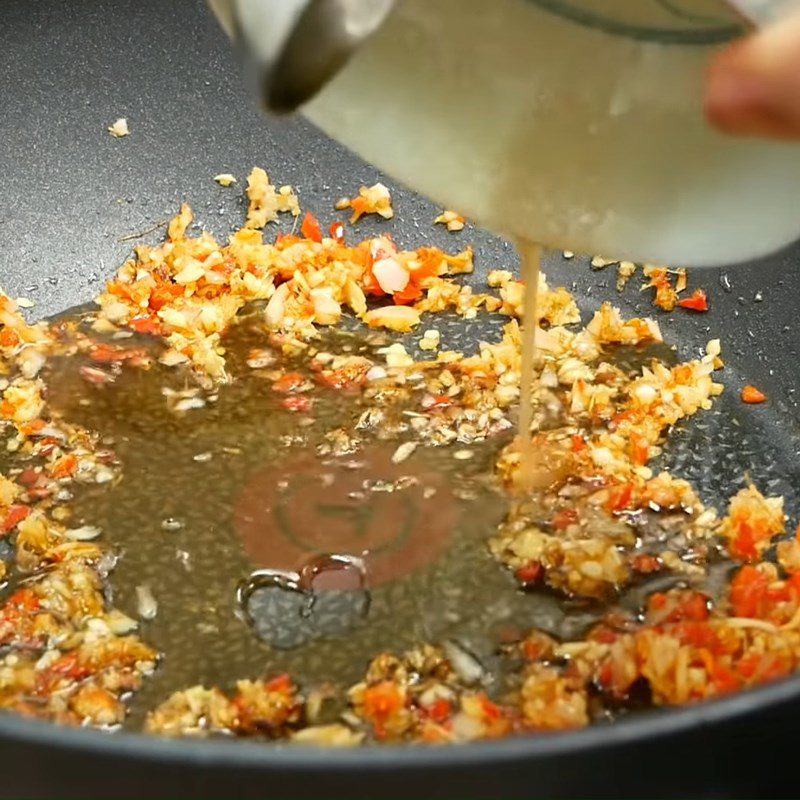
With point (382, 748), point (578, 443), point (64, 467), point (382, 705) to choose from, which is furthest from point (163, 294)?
point (382, 748)

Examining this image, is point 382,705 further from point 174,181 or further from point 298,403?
point 174,181

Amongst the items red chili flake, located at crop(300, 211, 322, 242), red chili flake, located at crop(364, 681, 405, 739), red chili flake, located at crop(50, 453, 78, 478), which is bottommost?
red chili flake, located at crop(50, 453, 78, 478)

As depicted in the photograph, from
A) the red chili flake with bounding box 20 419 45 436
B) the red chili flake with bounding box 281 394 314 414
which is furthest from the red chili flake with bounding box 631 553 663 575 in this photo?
the red chili flake with bounding box 20 419 45 436

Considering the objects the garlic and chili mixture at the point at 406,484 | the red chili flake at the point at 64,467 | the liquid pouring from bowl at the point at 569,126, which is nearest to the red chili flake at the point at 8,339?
the garlic and chili mixture at the point at 406,484

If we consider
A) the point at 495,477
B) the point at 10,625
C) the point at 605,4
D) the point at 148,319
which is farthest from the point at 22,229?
the point at 605,4

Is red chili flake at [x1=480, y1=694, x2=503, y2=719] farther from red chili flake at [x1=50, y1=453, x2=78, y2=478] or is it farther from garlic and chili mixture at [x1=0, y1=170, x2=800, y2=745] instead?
red chili flake at [x1=50, y1=453, x2=78, y2=478]

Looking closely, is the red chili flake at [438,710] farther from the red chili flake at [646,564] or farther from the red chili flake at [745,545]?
the red chili flake at [745,545]

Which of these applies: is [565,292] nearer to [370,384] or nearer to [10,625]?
[370,384]
